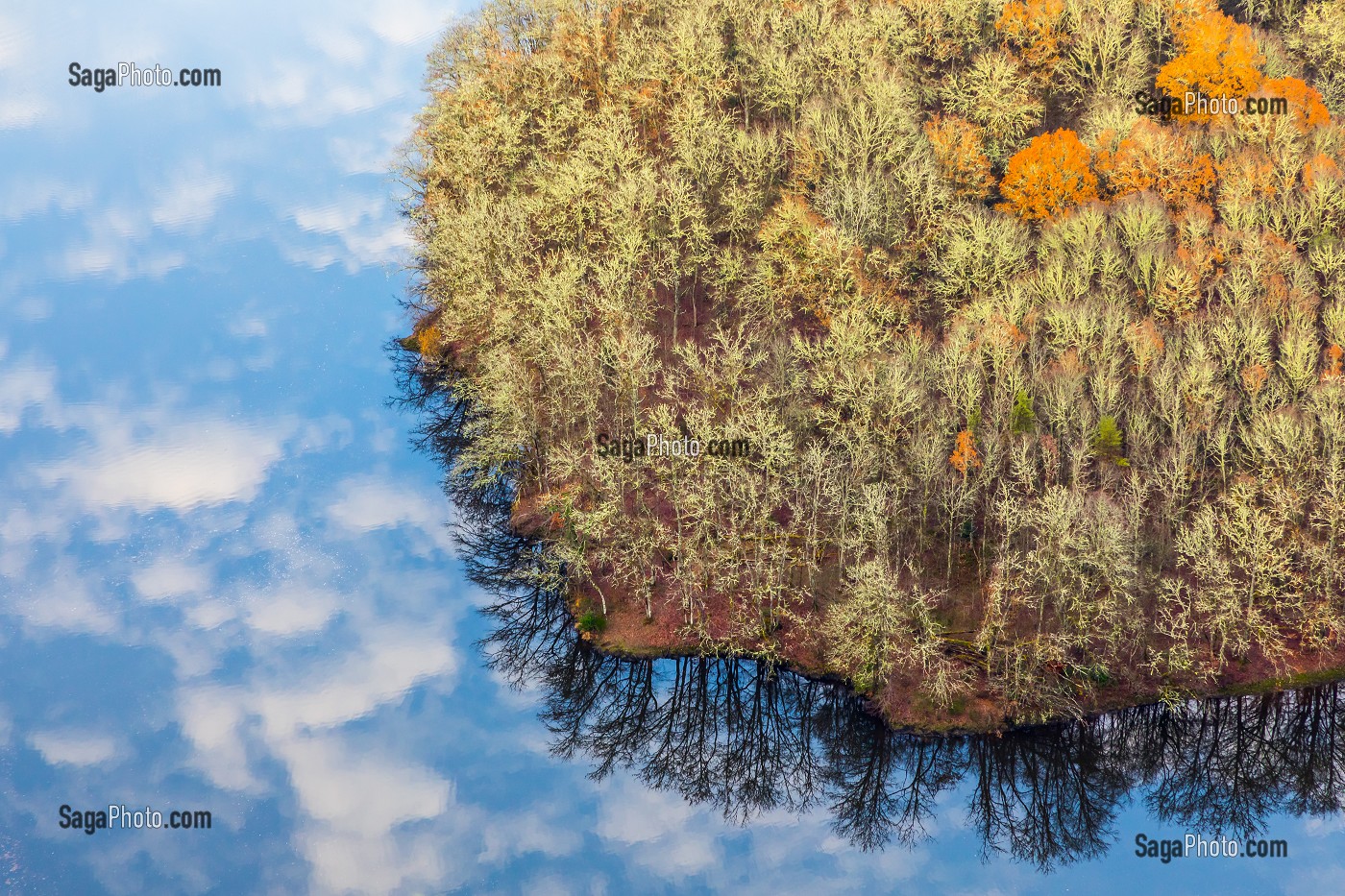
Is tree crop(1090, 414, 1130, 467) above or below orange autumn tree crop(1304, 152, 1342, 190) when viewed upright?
below

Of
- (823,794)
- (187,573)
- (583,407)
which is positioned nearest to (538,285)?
(583,407)

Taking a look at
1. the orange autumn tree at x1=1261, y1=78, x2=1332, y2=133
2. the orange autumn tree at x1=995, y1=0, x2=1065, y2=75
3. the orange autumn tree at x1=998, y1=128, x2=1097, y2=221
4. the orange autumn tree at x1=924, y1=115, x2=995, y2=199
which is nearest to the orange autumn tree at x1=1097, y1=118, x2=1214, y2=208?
the orange autumn tree at x1=998, y1=128, x2=1097, y2=221

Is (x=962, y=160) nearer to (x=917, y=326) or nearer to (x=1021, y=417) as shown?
(x=917, y=326)

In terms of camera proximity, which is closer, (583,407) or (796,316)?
(583,407)

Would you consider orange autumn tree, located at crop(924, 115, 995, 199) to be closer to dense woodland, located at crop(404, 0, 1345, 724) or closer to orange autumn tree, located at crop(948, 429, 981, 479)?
dense woodland, located at crop(404, 0, 1345, 724)

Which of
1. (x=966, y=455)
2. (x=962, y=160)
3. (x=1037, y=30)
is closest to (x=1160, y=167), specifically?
(x=962, y=160)

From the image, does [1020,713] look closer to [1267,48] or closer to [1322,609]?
[1322,609]
